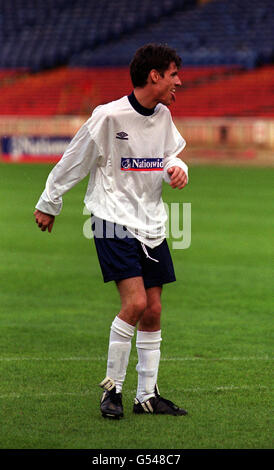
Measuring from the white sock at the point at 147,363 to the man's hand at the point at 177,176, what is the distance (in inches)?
33.4

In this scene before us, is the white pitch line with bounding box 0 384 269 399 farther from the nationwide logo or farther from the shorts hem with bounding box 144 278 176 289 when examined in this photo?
the nationwide logo

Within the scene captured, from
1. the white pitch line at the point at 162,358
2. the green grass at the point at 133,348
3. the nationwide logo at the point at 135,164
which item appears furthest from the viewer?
the white pitch line at the point at 162,358

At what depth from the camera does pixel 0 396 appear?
5277mm

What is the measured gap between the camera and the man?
15.9 ft

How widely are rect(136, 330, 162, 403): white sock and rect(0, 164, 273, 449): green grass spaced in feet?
0.51

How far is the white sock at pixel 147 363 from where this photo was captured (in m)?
5.00

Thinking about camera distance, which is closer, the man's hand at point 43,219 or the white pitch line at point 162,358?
the man's hand at point 43,219

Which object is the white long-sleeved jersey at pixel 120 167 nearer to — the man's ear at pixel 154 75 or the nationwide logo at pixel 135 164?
the nationwide logo at pixel 135 164

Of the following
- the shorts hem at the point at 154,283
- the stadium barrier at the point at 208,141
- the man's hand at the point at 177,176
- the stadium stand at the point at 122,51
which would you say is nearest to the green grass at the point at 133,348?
the shorts hem at the point at 154,283

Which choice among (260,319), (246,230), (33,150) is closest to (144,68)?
(260,319)

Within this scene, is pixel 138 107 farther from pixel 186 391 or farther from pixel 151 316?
pixel 186 391

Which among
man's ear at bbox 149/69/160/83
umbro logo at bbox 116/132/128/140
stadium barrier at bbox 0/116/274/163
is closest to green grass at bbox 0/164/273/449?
umbro logo at bbox 116/132/128/140

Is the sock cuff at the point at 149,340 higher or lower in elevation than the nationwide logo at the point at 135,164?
lower

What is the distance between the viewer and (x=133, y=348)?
22.3 ft
